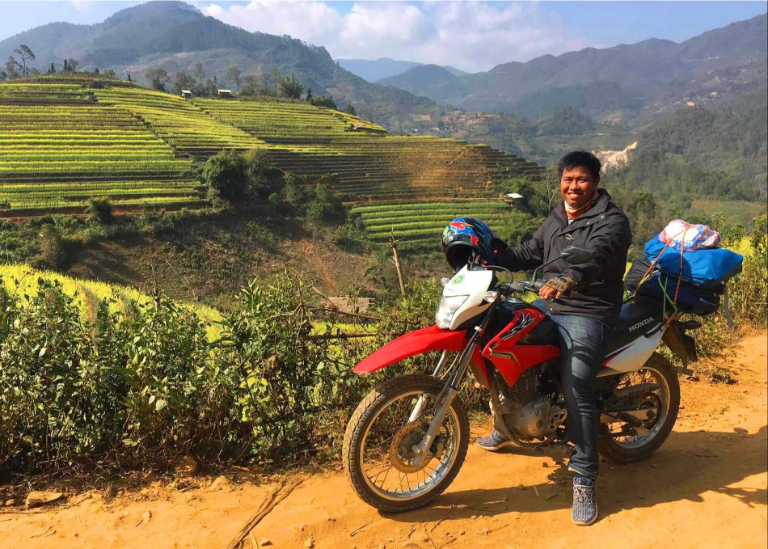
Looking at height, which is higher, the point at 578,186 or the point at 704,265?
the point at 578,186

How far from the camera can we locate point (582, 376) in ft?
8.63

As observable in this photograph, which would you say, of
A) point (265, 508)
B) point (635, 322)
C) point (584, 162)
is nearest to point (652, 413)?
point (635, 322)

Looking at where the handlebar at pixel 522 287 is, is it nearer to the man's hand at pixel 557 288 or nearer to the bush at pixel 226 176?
the man's hand at pixel 557 288

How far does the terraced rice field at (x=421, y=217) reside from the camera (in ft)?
121

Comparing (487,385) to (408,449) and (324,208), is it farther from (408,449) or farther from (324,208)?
(324,208)

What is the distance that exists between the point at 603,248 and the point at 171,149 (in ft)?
139

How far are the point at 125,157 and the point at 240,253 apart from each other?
13.3 m

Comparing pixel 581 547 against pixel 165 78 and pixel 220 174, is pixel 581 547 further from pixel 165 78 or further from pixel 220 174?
pixel 165 78

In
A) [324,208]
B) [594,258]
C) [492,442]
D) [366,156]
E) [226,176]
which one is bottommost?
A: [492,442]

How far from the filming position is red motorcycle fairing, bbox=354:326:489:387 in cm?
240

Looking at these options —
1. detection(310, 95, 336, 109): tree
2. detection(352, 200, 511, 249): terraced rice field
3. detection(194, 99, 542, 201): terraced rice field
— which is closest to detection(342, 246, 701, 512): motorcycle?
detection(352, 200, 511, 249): terraced rice field

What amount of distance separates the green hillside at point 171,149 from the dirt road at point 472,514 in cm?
3163

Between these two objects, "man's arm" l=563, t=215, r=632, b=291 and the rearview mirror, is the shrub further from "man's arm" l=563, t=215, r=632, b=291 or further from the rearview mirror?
the rearview mirror

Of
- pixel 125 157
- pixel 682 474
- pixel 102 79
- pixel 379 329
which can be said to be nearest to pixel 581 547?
pixel 682 474
